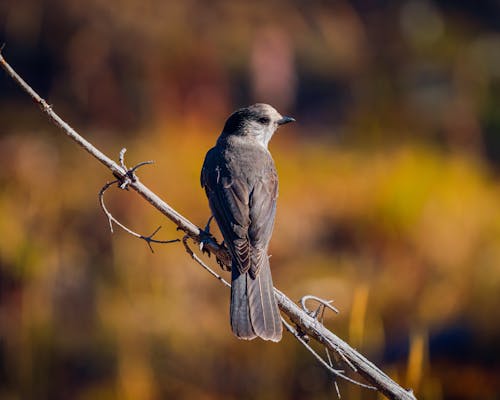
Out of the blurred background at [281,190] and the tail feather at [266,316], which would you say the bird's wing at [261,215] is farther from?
the blurred background at [281,190]

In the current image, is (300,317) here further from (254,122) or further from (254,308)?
(254,122)

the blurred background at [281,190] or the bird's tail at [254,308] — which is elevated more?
the blurred background at [281,190]

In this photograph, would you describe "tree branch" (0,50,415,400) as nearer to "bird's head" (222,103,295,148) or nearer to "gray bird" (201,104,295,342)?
"gray bird" (201,104,295,342)

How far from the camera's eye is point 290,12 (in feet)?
41.5

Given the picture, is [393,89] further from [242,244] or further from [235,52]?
[242,244]

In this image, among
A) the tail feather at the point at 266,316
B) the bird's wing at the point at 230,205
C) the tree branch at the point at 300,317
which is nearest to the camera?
the tree branch at the point at 300,317

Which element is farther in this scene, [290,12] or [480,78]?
[290,12]

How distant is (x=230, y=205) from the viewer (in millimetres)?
4812

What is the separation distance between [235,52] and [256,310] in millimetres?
8542

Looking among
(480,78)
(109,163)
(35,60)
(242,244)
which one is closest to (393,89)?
(480,78)

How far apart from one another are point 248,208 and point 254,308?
0.81 metres

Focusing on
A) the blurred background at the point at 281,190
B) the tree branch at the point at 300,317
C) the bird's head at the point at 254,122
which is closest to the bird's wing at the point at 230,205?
the bird's head at the point at 254,122

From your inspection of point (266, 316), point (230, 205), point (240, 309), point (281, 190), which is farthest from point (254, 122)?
point (281, 190)

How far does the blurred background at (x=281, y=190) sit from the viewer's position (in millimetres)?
7336
